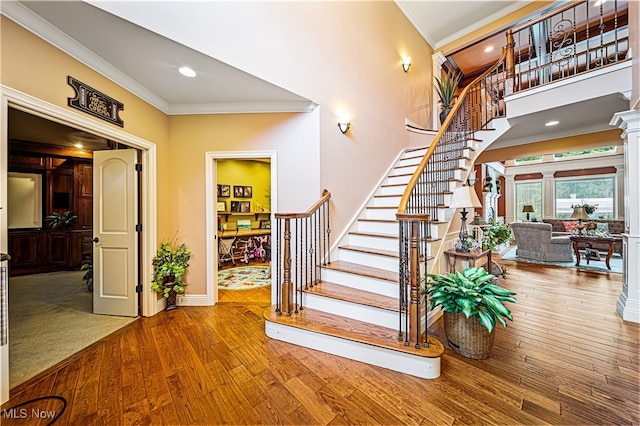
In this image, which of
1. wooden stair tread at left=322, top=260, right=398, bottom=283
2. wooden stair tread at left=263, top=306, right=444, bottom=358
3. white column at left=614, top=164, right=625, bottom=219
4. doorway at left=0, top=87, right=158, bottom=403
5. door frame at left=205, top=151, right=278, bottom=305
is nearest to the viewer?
doorway at left=0, top=87, right=158, bottom=403

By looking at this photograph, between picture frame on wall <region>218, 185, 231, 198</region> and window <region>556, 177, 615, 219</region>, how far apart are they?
11408 millimetres

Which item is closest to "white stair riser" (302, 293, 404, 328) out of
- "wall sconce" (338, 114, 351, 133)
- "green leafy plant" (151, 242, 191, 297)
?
"green leafy plant" (151, 242, 191, 297)

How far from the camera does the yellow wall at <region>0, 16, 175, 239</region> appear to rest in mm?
1832

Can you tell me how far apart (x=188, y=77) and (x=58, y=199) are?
5511 mm

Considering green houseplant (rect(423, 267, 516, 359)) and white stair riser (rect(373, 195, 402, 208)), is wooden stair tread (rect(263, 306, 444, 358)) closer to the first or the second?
green houseplant (rect(423, 267, 516, 359))

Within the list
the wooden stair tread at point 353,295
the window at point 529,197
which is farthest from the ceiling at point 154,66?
the window at point 529,197

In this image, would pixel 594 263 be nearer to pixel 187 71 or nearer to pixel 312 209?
pixel 312 209

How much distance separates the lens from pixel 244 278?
4.84 meters

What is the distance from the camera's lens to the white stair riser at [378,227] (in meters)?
3.55

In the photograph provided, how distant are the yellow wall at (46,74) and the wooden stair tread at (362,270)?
9.28 ft

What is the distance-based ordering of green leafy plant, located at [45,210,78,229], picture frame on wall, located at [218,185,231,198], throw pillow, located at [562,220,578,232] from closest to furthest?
green leafy plant, located at [45,210,78,229], picture frame on wall, located at [218,185,231,198], throw pillow, located at [562,220,578,232]

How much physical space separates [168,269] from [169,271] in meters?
0.03

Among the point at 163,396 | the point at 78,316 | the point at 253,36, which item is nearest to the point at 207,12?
the point at 253,36

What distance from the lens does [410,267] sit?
2.15 meters
